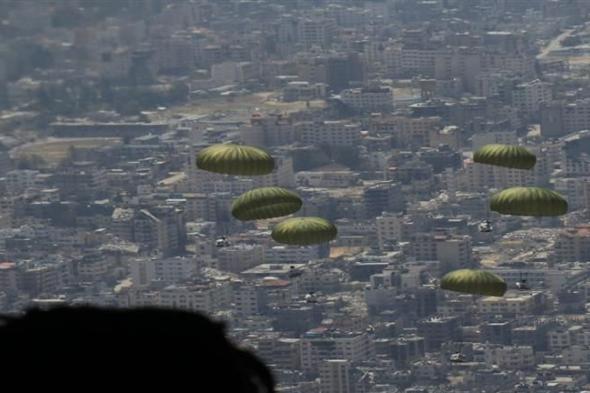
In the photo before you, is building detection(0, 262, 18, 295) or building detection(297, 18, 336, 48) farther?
building detection(297, 18, 336, 48)

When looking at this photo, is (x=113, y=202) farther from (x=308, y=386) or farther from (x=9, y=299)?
(x=308, y=386)

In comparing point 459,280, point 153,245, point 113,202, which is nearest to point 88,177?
point 113,202

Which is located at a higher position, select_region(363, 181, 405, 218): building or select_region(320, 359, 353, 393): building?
select_region(320, 359, 353, 393): building

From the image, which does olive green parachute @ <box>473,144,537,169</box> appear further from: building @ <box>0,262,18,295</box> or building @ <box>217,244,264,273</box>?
building @ <box>217,244,264,273</box>

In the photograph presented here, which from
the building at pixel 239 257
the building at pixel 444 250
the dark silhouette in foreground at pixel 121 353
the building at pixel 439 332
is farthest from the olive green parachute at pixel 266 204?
the building at pixel 239 257

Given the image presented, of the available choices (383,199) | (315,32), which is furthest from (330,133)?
(315,32)

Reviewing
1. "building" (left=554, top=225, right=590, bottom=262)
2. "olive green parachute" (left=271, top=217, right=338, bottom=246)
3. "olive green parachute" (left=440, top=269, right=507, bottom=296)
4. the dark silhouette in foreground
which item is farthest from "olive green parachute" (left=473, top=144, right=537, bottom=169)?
"building" (left=554, top=225, right=590, bottom=262)
